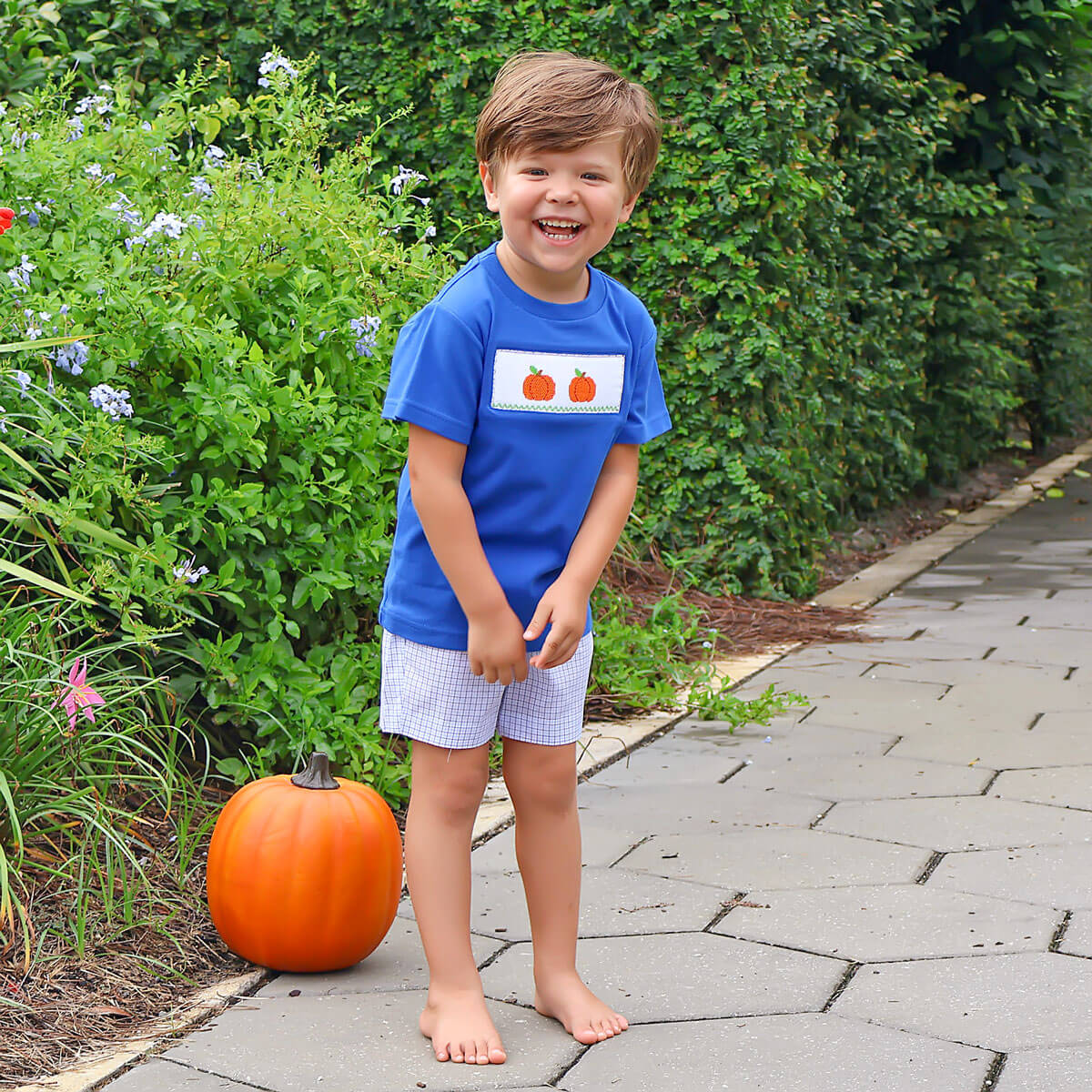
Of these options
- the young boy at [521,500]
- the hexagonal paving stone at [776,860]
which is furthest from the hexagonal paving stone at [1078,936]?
the young boy at [521,500]

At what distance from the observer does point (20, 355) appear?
3049mm

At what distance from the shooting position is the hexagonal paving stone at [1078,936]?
2.64m

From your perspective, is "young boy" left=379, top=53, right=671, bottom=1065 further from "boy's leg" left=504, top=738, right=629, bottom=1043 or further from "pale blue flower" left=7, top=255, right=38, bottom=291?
"pale blue flower" left=7, top=255, right=38, bottom=291

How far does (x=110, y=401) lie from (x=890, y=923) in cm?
184

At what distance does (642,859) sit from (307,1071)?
1085mm

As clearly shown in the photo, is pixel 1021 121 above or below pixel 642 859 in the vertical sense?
above

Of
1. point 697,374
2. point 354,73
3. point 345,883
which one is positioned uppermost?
point 354,73

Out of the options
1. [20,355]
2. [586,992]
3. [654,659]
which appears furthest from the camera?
[654,659]

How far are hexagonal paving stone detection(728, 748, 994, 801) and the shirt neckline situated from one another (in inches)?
67.5

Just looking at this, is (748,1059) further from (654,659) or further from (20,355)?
(654,659)

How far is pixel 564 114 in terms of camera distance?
2121 mm

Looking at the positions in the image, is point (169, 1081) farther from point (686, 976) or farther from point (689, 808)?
point (689, 808)

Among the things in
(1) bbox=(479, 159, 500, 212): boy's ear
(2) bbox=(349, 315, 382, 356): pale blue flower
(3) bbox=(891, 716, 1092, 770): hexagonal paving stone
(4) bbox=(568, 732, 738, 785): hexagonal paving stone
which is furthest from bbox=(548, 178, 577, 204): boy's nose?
(3) bbox=(891, 716, 1092, 770): hexagonal paving stone

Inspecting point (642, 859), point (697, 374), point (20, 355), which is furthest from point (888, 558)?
point (20, 355)
